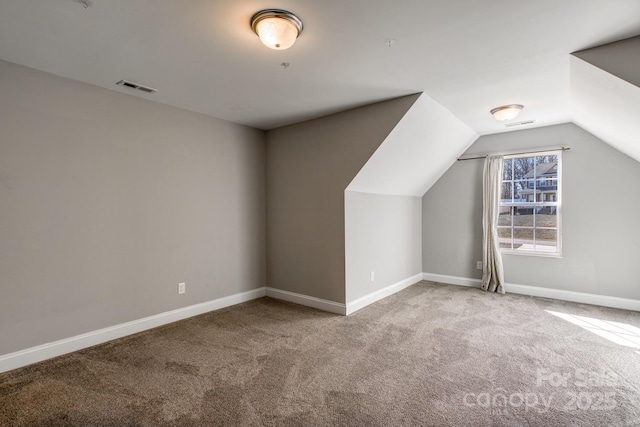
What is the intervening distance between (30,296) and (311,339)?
7.97 feet

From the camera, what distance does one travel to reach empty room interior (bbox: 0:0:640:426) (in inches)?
80.4

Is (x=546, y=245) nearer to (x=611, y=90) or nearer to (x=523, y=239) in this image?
(x=523, y=239)

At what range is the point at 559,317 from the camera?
3.68 m

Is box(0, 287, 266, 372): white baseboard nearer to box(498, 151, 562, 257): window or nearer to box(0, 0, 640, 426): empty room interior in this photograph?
box(0, 0, 640, 426): empty room interior

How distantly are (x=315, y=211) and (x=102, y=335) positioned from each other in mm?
2594

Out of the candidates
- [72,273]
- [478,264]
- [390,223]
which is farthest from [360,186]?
[72,273]

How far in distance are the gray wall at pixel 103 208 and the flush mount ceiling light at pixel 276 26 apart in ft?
6.59

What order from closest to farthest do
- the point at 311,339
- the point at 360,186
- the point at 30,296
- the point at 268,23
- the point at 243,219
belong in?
the point at 268,23 → the point at 30,296 → the point at 311,339 → the point at 360,186 → the point at 243,219

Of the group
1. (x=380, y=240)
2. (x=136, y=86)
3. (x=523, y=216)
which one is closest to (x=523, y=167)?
(x=523, y=216)

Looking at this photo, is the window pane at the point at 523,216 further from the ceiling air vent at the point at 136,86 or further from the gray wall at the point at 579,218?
the ceiling air vent at the point at 136,86

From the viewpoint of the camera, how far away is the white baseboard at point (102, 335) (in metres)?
2.54

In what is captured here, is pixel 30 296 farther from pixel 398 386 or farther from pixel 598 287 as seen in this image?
pixel 598 287

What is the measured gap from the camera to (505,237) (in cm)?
499

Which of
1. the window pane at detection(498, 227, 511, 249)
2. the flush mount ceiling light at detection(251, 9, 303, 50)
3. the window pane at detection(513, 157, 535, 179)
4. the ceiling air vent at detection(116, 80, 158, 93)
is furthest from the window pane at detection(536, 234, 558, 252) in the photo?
the ceiling air vent at detection(116, 80, 158, 93)
